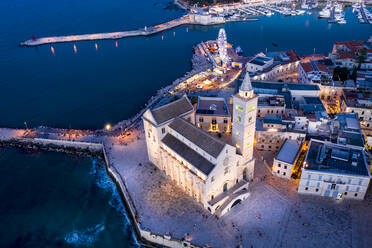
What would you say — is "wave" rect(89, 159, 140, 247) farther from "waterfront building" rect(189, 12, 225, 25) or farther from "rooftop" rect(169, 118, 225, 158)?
"waterfront building" rect(189, 12, 225, 25)

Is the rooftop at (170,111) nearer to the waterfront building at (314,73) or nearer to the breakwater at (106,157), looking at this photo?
the breakwater at (106,157)

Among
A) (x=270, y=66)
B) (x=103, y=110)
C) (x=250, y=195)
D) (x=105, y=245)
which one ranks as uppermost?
(x=270, y=66)

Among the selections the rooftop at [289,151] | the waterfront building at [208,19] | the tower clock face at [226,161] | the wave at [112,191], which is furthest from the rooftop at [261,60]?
the waterfront building at [208,19]

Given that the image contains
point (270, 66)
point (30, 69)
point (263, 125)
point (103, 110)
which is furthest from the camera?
point (30, 69)

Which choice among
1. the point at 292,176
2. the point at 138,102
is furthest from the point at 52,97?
the point at 292,176

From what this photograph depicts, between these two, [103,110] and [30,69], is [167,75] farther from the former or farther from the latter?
[30,69]

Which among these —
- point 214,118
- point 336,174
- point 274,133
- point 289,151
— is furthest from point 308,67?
point 336,174
